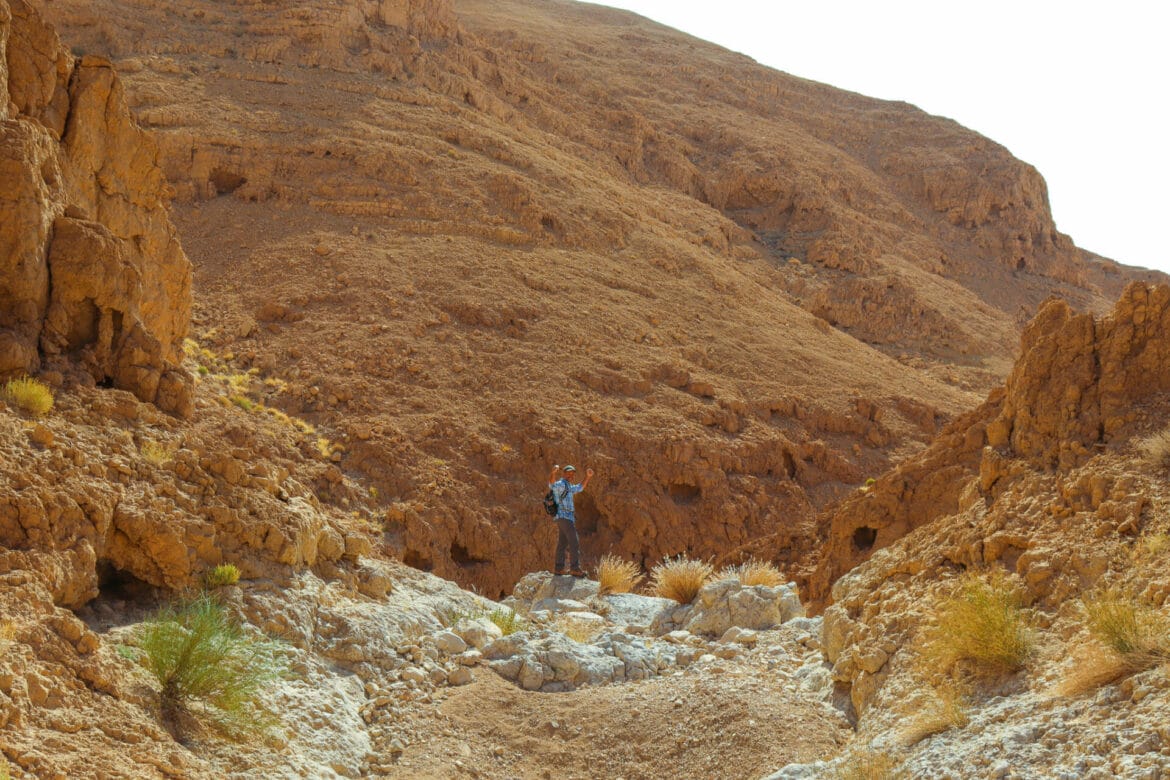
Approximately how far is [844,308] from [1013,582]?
2837cm

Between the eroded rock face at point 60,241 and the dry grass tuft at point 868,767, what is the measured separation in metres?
5.90

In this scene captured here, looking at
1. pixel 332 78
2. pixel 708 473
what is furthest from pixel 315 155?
pixel 708 473

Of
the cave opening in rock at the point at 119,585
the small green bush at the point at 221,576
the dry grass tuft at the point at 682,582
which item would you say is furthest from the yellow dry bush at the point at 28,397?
the dry grass tuft at the point at 682,582

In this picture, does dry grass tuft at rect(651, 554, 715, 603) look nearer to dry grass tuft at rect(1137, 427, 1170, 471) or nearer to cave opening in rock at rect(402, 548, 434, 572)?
dry grass tuft at rect(1137, 427, 1170, 471)

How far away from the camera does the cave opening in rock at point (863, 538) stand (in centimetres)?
1251

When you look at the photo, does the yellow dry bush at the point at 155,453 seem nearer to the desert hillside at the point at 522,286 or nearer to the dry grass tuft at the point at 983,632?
the dry grass tuft at the point at 983,632

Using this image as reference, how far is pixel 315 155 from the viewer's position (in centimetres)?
2614

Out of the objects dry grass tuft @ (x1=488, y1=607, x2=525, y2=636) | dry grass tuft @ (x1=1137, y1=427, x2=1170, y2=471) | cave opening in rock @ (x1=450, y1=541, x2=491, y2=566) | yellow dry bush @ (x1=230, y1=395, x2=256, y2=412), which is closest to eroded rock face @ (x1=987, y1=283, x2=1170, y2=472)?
dry grass tuft @ (x1=1137, y1=427, x2=1170, y2=471)

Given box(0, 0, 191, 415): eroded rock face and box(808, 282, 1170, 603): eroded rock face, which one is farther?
box(0, 0, 191, 415): eroded rock face

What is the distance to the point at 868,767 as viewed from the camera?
5.95 metres

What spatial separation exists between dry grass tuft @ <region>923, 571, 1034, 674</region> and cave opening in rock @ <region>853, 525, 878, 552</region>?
5.59 metres

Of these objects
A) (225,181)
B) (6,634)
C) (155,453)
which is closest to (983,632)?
(6,634)

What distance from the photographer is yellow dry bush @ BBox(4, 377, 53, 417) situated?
24.3 ft

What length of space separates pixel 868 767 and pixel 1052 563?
175cm
